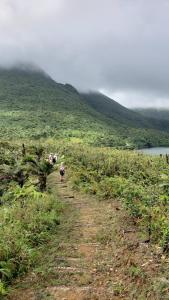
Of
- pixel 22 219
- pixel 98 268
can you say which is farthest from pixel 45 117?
pixel 98 268

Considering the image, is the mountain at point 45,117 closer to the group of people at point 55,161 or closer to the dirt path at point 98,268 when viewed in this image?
the group of people at point 55,161

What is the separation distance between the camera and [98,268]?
10.3 meters

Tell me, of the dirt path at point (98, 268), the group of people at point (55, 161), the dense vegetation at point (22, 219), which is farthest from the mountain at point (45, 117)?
the dirt path at point (98, 268)

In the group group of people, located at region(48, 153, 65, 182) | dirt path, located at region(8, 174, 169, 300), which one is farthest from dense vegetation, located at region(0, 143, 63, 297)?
group of people, located at region(48, 153, 65, 182)

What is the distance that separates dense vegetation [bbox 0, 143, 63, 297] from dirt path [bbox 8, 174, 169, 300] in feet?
1.28

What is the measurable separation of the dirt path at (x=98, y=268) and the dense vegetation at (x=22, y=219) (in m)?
0.39

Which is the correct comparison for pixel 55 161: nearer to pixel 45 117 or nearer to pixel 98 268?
pixel 98 268

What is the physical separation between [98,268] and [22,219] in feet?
12.4

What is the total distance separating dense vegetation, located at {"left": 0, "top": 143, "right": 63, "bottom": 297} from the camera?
10.2 meters

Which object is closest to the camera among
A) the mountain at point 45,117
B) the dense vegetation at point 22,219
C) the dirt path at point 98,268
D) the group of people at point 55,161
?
the dirt path at point 98,268

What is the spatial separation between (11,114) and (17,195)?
8925 centimetres

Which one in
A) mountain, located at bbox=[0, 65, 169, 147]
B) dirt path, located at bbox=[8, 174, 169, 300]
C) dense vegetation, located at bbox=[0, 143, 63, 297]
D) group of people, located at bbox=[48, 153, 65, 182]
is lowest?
dirt path, located at bbox=[8, 174, 169, 300]

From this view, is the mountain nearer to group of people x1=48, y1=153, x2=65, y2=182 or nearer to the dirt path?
group of people x1=48, y1=153, x2=65, y2=182

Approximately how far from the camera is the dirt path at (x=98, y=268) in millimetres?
9016
